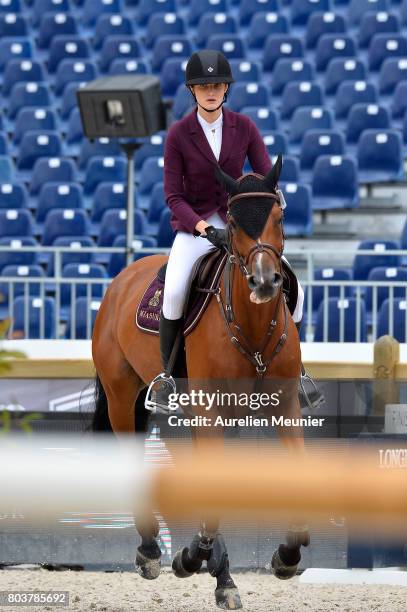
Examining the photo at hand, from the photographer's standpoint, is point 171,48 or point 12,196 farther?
point 171,48

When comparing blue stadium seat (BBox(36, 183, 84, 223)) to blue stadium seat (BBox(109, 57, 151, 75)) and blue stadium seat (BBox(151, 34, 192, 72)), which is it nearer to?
blue stadium seat (BBox(109, 57, 151, 75))

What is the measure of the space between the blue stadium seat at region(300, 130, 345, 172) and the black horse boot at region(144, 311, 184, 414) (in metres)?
7.54

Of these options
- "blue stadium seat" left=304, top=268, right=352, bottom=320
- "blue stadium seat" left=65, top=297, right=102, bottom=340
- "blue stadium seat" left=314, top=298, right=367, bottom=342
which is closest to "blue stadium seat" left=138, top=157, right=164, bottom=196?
"blue stadium seat" left=304, top=268, right=352, bottom=320

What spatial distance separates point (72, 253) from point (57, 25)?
540 cm

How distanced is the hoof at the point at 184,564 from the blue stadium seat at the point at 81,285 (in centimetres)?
473

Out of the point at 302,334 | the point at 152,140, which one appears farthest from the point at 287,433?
the point at 152,140

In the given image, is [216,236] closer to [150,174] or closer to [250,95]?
[150,174]

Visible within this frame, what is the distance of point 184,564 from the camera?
6289mm

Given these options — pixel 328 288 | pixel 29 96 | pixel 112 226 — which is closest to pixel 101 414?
pixel 328 288

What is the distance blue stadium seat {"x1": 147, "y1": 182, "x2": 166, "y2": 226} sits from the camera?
13.4 meters

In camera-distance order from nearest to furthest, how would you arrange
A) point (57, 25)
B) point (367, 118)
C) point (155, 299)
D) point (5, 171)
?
point (155, 299), point (367, 118), point (5, 171), point (57, 25)

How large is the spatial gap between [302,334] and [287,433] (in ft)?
16.7

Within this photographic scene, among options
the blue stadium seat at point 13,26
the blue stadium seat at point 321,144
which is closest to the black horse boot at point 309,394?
the blue stadium seat at point 321,144

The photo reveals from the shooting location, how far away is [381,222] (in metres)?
13.5
